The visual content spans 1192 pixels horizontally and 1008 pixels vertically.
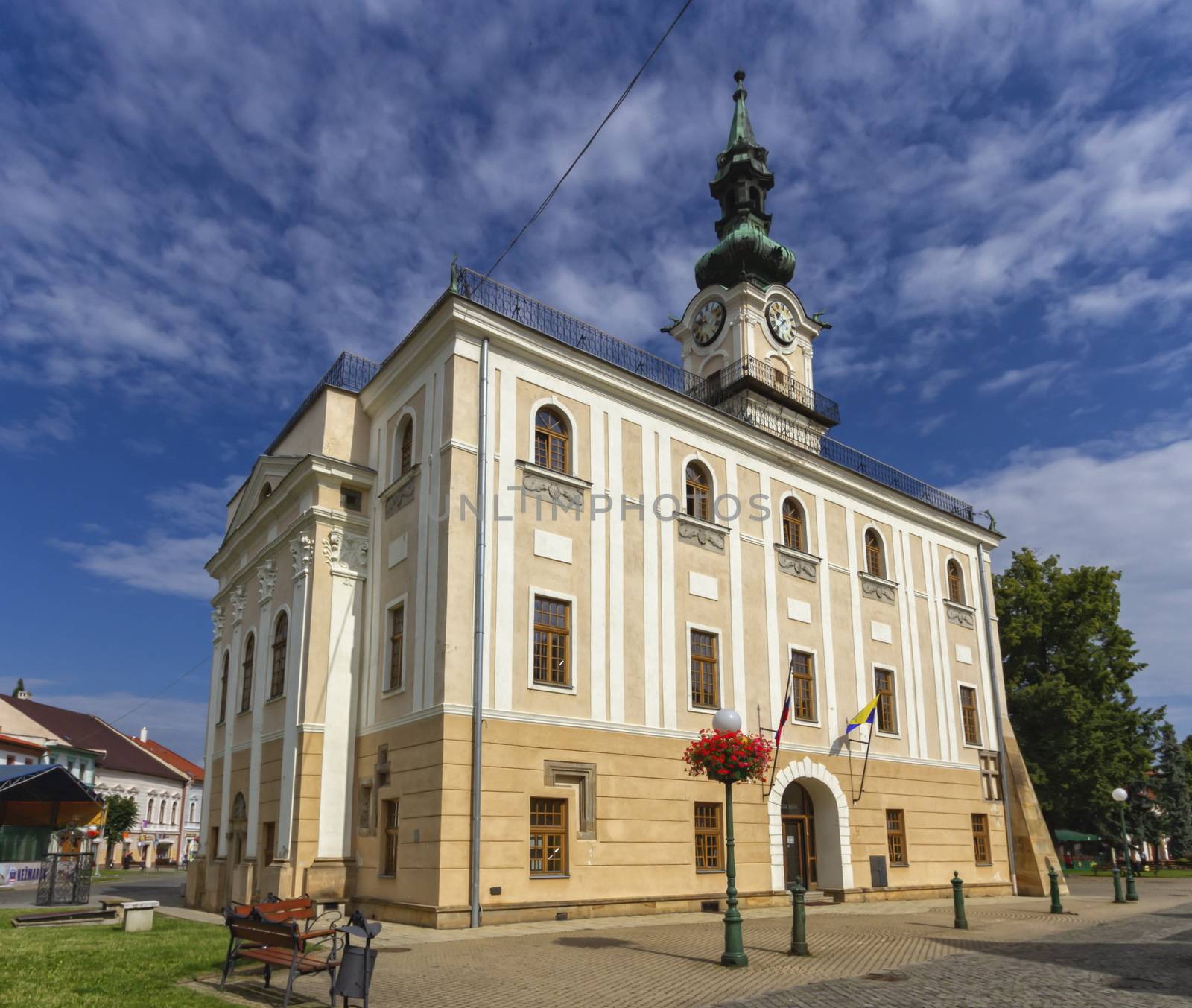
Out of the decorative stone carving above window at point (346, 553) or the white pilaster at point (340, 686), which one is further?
the decorative stone carving above window at point (346, 553)

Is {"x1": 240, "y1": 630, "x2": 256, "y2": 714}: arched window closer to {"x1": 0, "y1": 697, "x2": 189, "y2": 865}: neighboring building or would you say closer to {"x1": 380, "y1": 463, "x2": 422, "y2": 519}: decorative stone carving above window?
{"x1": 380, "y1": 463, "x2": 422, "y2": 519}: decorative stone carving above window

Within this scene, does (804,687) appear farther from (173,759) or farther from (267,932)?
(173,759)

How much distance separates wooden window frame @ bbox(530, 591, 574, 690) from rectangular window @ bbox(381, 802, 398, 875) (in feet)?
11.9

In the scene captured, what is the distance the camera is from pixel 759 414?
29922mm

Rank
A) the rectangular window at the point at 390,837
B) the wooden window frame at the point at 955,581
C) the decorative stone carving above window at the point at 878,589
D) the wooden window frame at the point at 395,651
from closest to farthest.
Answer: the rectangular window at the point at 390,837, the wooden window frame at the point at 395,651, the decorative stone carving above window at the point at 878,589, the wooden window frame at the point at 955,581

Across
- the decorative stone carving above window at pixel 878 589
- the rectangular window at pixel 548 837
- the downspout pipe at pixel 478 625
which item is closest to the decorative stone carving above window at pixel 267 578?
the downspout pipe at pixel 478 625

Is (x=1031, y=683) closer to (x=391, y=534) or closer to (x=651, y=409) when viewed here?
(x=651, y=409)

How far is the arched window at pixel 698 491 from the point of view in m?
Result: 23.0

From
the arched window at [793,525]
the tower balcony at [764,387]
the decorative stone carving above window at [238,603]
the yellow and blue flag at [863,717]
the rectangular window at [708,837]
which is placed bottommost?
the rectangular window at [708,837]

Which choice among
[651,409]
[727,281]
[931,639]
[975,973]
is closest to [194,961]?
[975,973]

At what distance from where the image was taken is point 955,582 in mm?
30422

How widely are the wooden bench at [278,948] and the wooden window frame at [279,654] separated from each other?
11989mm

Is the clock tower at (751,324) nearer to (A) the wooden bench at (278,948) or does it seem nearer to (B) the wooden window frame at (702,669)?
(B) the wooden window frame at (702,669)

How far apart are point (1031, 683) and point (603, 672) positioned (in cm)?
2349
